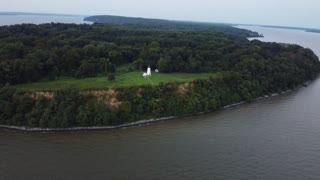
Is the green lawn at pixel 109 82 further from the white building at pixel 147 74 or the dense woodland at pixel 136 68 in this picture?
the dense woodland at pixel 136 68

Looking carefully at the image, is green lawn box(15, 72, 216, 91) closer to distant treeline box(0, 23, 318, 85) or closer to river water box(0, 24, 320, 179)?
distant treeline box(0, 23, 318, 85)

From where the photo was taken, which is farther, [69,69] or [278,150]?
[69,69]

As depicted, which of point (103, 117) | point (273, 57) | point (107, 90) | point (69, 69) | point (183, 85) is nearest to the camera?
point (103, 117)

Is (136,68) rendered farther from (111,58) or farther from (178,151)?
(178,151)

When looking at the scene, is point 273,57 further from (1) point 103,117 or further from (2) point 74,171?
(2) point 74,171

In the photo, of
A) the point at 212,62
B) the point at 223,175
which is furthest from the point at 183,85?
the point at 223,175

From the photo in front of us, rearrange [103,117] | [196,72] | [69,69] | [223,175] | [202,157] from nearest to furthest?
1. [223,175]
2. [202,157]
3. [103,117]
4. [69,69]
5. [196,72]

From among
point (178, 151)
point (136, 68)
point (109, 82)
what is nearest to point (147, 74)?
point (136, 68)
